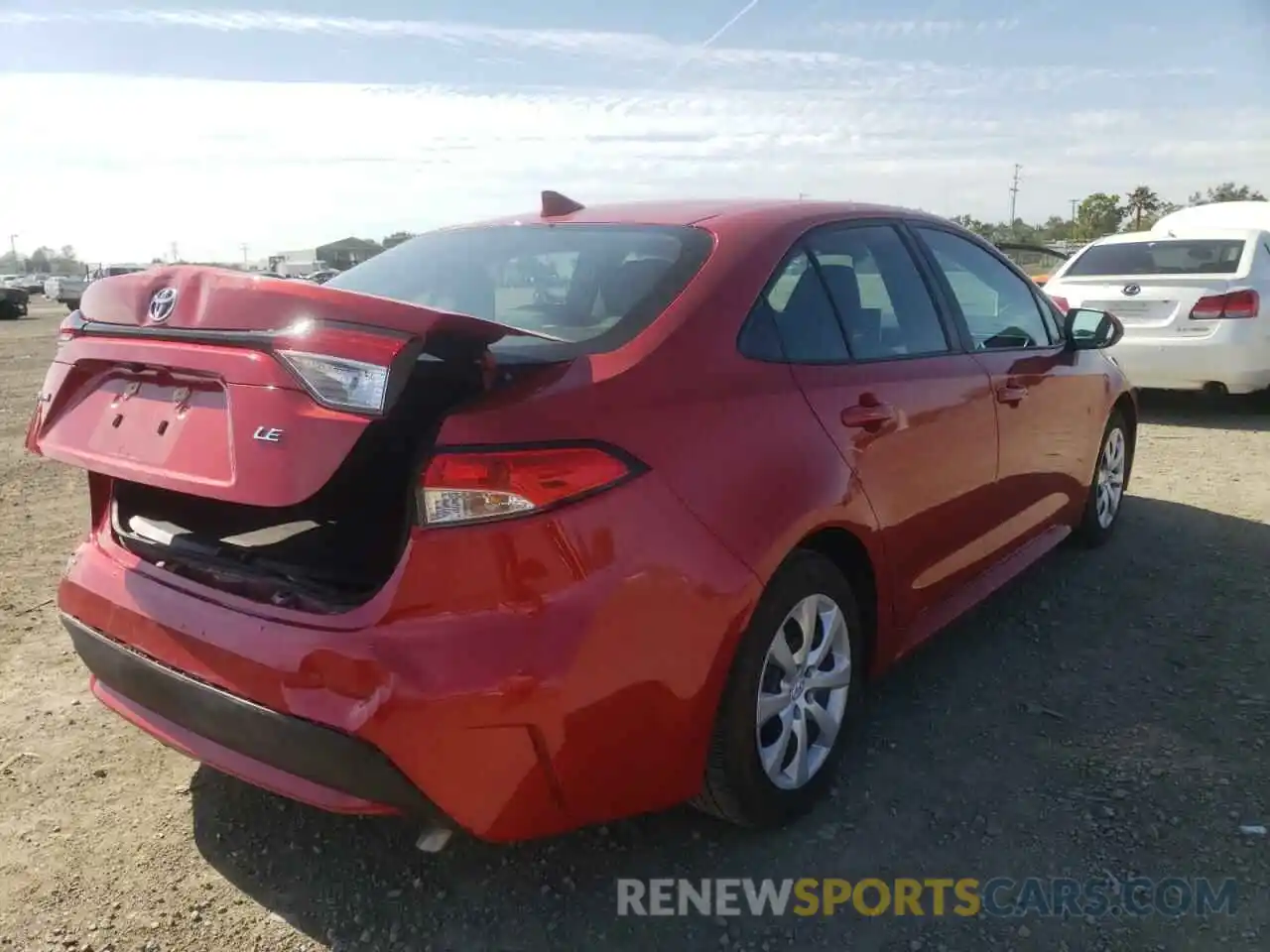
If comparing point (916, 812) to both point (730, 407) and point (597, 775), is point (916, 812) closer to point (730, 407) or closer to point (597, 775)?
point (597, 775)

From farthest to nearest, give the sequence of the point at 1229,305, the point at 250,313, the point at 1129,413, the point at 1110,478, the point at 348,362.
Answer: the point at 1229,305 → the point at 1129,413 → the point at 1110,478 → the point at 250,313 → the point at 348,362

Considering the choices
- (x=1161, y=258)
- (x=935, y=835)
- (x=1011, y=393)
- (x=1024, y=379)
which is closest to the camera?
(x=935, y=835)

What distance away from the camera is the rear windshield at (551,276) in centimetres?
235

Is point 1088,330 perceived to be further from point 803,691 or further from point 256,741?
point 256,741

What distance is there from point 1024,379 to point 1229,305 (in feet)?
16.5

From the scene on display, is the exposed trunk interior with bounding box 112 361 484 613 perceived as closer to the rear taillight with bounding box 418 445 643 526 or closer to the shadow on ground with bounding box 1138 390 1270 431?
the rear taillight with bounding box 418 445 643 526

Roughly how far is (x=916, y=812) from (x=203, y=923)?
176cm

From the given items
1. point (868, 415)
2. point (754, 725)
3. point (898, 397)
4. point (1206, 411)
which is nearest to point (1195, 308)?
point (1206, 411)

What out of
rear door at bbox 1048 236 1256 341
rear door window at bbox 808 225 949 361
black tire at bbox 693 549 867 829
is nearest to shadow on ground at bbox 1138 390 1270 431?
rear door at bbox 1048 236 1256 341

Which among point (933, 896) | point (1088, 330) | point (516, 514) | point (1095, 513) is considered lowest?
point (933, 896)

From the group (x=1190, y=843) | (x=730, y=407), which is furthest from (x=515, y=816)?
(x=1190, y=843)

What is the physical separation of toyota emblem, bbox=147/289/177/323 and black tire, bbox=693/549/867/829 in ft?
4.73

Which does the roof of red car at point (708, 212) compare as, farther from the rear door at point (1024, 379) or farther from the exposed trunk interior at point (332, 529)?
the exposed trunk interior at point (332, 529)

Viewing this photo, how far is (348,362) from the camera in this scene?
6.06 feet
